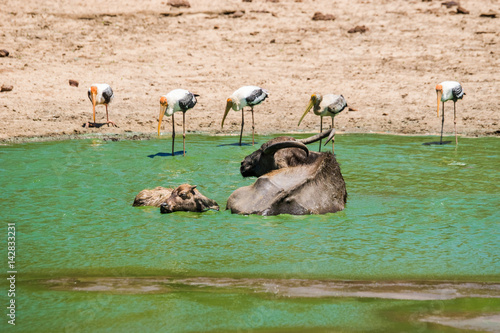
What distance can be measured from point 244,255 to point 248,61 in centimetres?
1339

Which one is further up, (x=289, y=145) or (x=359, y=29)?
(x=359, y=29)

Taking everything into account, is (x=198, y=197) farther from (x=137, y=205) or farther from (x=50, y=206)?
(x=50, y=206)

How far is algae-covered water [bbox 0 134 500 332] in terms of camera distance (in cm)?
457

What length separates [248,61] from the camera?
18.7 m

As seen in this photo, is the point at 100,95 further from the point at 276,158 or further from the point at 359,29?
the point at 359,29

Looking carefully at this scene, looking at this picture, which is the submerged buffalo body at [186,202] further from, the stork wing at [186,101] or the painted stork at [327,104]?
the painted stork at [327,104]

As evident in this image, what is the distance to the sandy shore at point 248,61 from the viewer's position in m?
15.0

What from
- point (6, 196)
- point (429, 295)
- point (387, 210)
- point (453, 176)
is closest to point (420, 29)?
point (453, 176)

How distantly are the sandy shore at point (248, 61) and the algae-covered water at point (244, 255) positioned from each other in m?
5.22

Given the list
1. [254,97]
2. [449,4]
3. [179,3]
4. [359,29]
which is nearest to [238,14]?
[179,3]

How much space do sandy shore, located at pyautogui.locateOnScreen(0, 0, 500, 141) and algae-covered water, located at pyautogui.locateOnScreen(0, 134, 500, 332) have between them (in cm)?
522

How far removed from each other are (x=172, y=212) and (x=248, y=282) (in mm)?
2377

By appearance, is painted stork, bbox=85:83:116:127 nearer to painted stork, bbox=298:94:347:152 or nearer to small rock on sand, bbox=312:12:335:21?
painted stork, bbox=298:94:347:152

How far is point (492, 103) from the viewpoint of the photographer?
15219mm
